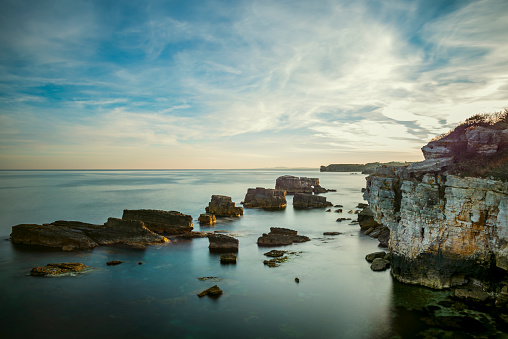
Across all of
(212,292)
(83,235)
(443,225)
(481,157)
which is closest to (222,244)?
(212,292)

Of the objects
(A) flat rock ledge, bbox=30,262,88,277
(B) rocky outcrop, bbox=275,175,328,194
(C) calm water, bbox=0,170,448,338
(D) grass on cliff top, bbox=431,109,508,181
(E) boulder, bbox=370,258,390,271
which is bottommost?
(C) calm water, bbox=0,170,448,338

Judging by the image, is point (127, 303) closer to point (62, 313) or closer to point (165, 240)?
point (62, 313)

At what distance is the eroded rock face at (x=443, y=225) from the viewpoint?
13.4m

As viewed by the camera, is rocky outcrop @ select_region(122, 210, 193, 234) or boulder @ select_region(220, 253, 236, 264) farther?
rocky outcrop @ select_region(122, 210, 193, 234)

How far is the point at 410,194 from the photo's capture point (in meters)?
16.3

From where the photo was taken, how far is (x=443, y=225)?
15.0m

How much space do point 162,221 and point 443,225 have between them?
2651 cm

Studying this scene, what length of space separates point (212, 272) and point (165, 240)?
1025 cm

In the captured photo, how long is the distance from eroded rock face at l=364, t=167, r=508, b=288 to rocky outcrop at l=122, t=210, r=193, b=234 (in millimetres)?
21430

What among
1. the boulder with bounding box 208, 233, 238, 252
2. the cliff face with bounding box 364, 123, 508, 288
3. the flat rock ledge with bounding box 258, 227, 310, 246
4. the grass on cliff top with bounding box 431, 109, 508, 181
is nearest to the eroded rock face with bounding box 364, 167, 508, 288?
the cliff face with bounding box 364, 123, 508, 288

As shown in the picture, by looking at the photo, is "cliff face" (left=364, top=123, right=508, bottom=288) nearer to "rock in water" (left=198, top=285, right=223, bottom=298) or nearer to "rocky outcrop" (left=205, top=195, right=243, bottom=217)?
"rock in water" (left=198, top=285, right=223, bottom=298)

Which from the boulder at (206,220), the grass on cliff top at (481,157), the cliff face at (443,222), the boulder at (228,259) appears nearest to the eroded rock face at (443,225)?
the cliff face at (443,222)

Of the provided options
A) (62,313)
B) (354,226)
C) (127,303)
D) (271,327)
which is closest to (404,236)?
(271,327)

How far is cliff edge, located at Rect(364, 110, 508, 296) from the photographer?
531 inches
